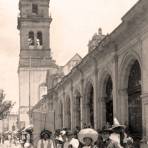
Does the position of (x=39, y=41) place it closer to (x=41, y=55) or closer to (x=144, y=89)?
(x=41, y=55)

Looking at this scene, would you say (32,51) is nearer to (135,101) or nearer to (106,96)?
(106,96)

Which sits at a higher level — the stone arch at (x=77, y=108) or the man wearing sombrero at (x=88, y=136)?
the stone arch at (x=77, y=108)

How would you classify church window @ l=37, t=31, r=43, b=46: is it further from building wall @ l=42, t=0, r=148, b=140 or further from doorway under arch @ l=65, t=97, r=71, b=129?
building wall @ l=42, t=0, r=148, b=140

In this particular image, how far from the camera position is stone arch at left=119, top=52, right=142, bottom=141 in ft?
63.5

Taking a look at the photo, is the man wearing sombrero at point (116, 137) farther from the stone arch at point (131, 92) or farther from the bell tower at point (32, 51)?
the bell tower at point (32, 51)

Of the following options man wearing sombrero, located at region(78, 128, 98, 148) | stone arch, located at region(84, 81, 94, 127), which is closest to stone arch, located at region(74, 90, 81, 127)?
stone arch, located at region(84, 81, 94, 127)

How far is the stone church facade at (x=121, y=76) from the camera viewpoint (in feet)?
57.8

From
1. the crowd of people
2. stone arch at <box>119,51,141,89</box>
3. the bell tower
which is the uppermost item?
the bell tower

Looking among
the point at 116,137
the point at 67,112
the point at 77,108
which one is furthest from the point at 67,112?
the point at 116,137

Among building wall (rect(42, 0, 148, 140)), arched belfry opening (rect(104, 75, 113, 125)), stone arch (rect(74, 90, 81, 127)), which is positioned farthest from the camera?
stone arch (rect(74, 90, 81, 127))

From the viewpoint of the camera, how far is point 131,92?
2022 centimetres

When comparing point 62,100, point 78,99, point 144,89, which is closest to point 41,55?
point 62,100

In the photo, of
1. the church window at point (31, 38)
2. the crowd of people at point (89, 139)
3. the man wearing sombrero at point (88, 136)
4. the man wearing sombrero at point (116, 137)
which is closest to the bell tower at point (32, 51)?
the church window at point (31, 38)

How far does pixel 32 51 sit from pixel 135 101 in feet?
176
